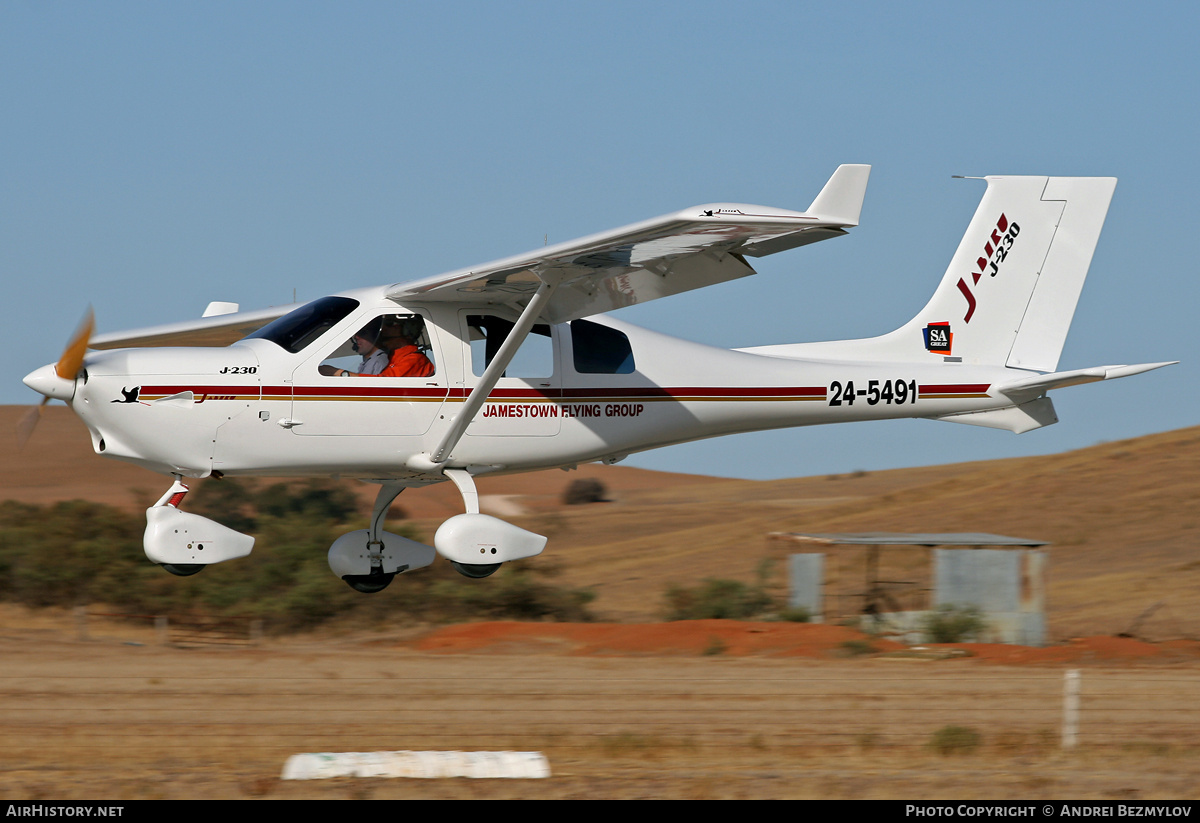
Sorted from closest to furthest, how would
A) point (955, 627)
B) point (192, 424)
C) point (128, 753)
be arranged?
point (128, 753) → point (192, 424) → point (955, 627)

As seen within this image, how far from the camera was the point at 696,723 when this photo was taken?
37.3ft

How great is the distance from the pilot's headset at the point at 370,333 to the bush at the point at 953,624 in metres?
9.96

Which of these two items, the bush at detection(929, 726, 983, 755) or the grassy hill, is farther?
the grassy hill

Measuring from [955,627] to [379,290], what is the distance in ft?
33.5

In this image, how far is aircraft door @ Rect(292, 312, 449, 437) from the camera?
1106cm

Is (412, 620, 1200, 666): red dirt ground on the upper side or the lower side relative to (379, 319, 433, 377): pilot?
lower

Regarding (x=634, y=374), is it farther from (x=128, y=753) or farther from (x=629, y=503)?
(x=629, y=503)

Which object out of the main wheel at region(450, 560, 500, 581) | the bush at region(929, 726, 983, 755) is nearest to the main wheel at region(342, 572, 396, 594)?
the main wheel at region(450, 560, 500, 581)

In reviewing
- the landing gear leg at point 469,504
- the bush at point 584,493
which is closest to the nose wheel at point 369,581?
the landing gear leg at point 469,504

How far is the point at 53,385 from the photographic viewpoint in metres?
10.5

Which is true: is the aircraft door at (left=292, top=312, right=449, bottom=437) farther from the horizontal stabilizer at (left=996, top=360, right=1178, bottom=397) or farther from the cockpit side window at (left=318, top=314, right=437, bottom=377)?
the horizontal stabilizer at (left=996, top=360, right=1178, bottom=397)

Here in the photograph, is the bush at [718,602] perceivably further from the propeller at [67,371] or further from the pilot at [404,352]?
the propeller at [67,371]

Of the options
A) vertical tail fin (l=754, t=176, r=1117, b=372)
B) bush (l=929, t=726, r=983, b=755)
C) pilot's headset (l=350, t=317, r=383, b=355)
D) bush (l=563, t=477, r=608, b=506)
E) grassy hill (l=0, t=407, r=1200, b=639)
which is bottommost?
bush (l=563, t=477, r=608, b=506)
